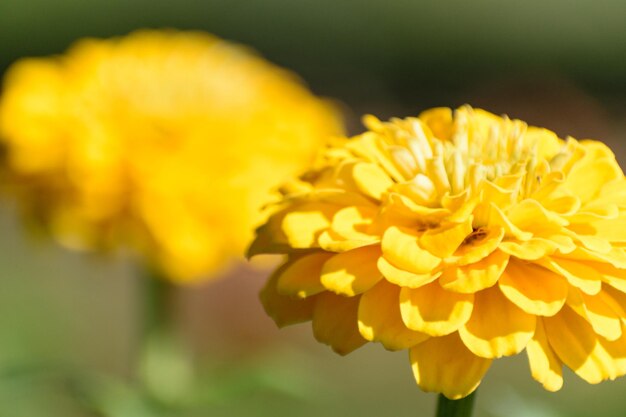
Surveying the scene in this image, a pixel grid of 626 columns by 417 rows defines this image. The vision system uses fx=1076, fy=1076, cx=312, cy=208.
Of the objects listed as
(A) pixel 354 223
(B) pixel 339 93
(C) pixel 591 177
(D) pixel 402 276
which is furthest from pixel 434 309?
(B) pixel 339 93

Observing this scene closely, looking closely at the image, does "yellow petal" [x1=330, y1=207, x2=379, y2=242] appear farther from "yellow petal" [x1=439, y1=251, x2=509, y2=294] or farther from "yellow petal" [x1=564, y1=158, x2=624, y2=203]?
"yellow petal" [x1=564, y1=158, x2=624, y2=203]

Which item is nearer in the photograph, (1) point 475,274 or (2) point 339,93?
(1) point 475,274

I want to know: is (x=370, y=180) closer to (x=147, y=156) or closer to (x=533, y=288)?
(x=533, y=288)

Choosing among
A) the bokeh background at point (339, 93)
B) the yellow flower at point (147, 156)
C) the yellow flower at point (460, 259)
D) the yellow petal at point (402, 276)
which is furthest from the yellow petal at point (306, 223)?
the bokeh background at point (339, 93)

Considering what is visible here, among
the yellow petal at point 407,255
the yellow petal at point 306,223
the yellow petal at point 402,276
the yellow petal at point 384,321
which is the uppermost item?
the yellow petal at point 407,255

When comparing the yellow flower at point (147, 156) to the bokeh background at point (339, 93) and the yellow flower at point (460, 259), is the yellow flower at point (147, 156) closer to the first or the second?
the bokeh background at point (339, 93)

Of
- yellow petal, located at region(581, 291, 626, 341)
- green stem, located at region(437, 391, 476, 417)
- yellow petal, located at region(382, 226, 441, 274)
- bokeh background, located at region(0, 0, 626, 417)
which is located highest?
yellow petal, located at region(382, 226, 441, 274)

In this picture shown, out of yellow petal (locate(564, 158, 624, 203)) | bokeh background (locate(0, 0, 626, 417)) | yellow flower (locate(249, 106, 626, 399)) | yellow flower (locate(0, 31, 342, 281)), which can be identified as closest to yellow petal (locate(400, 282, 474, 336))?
yellow flower (locate(249, 106, 626, 399))
